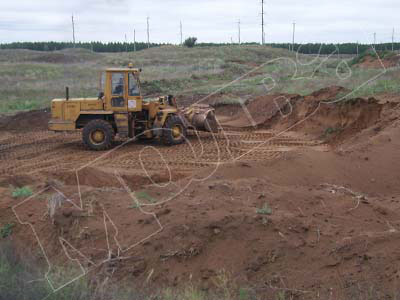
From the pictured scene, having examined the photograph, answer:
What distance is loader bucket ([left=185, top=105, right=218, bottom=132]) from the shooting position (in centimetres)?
1772

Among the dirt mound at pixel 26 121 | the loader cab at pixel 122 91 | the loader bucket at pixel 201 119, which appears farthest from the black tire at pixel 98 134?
the dirt mound at pixel 26 121

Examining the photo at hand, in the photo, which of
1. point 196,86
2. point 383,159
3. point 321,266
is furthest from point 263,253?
point 196,86

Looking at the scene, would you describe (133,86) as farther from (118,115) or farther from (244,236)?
(244,236)

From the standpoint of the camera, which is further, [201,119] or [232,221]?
[201,119]

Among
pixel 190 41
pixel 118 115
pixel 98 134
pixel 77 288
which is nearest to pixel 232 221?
pixel 77 288

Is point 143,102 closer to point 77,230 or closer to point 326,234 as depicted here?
point 77,230

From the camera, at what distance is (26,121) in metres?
22.3

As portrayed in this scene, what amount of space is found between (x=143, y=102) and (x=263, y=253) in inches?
384

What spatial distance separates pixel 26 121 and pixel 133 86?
761 cm

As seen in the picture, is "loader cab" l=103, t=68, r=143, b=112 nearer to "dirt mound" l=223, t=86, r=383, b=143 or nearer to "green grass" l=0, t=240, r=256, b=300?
"dirt mound" l=223, t=86, r=383, b=143

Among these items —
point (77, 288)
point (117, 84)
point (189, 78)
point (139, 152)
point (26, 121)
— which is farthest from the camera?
point (189, 78)

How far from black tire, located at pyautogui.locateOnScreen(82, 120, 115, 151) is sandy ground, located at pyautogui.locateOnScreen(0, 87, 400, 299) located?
1.69m

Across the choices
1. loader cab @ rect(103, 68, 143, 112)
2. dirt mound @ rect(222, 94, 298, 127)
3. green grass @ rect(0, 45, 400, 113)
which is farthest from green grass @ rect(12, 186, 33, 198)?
dirt mound @ rect(222, 94, 298, 127)

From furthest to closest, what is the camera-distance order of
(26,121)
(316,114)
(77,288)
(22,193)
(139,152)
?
(26,121)
(316,114)
(139,152)
(22,193)
(77,288)
